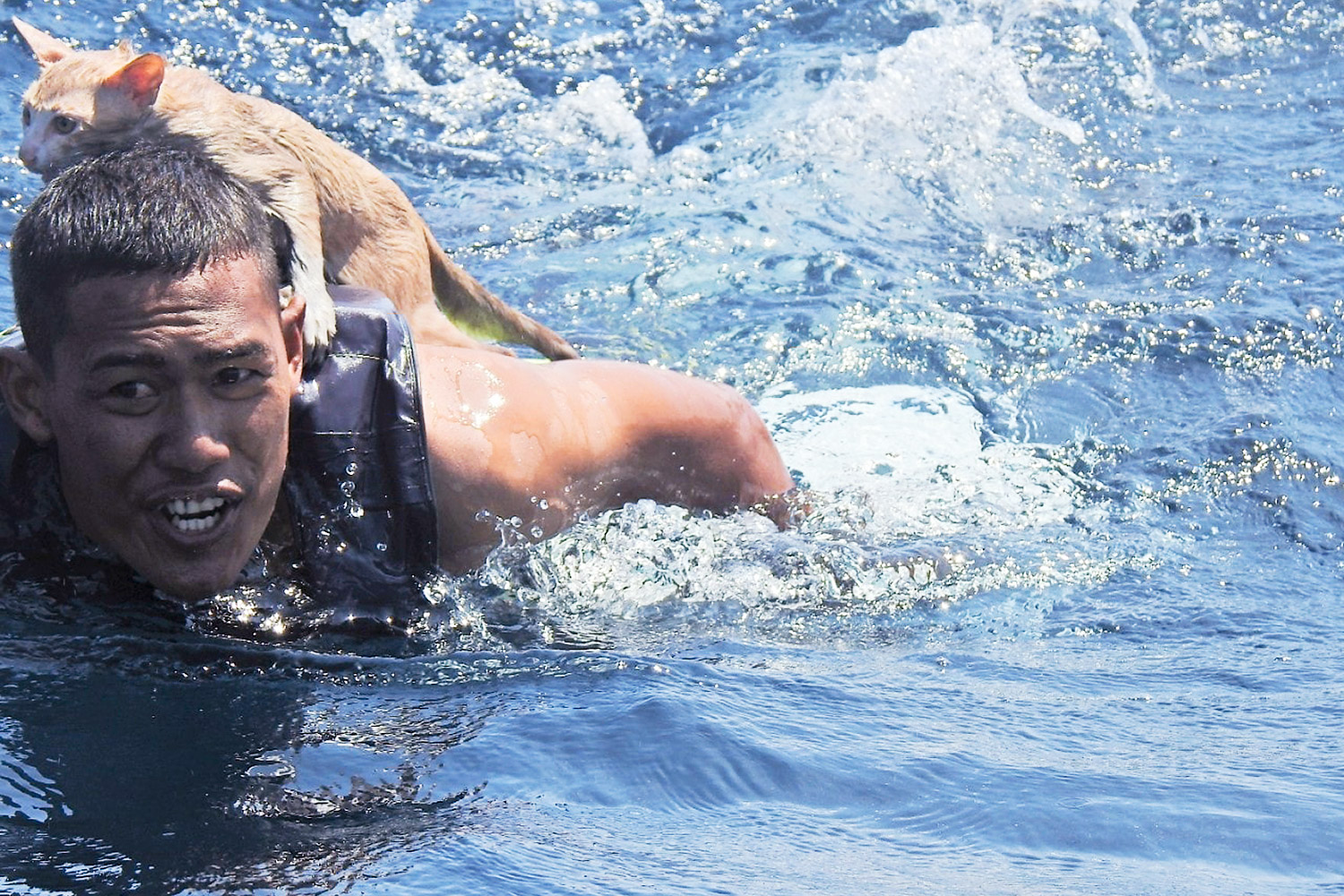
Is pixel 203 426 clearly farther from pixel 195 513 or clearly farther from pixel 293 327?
pixel 293 327

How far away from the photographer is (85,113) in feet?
13.9

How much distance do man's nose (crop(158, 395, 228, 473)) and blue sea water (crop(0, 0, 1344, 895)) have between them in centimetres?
46

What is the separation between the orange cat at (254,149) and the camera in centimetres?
416

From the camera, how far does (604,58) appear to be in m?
8.84

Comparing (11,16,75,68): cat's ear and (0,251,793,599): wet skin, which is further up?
(11,16,75,68): cat's ear

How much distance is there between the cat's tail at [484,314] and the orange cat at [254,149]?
259 millimetres

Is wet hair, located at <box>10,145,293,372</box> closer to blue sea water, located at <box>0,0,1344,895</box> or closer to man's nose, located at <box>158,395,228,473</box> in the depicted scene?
man's nose, located at <box>158,395,228,473</box>

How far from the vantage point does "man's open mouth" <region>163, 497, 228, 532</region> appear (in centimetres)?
293

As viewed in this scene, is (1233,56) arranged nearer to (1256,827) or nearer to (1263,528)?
(1263,528)

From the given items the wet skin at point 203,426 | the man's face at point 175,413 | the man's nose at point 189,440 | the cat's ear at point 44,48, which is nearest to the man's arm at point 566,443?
the wet skin at point 203,426

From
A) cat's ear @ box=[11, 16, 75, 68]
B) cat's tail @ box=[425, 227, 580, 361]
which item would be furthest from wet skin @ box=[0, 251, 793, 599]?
cat's ear @ box=[11, 16, 75, 68]

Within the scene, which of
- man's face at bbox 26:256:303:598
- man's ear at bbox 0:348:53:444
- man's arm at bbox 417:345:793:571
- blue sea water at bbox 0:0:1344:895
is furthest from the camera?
man's arm at bbox 417:345:793:571

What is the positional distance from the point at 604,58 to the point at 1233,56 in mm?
3211

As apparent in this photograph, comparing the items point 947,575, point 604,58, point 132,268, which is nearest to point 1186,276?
point 947,575
